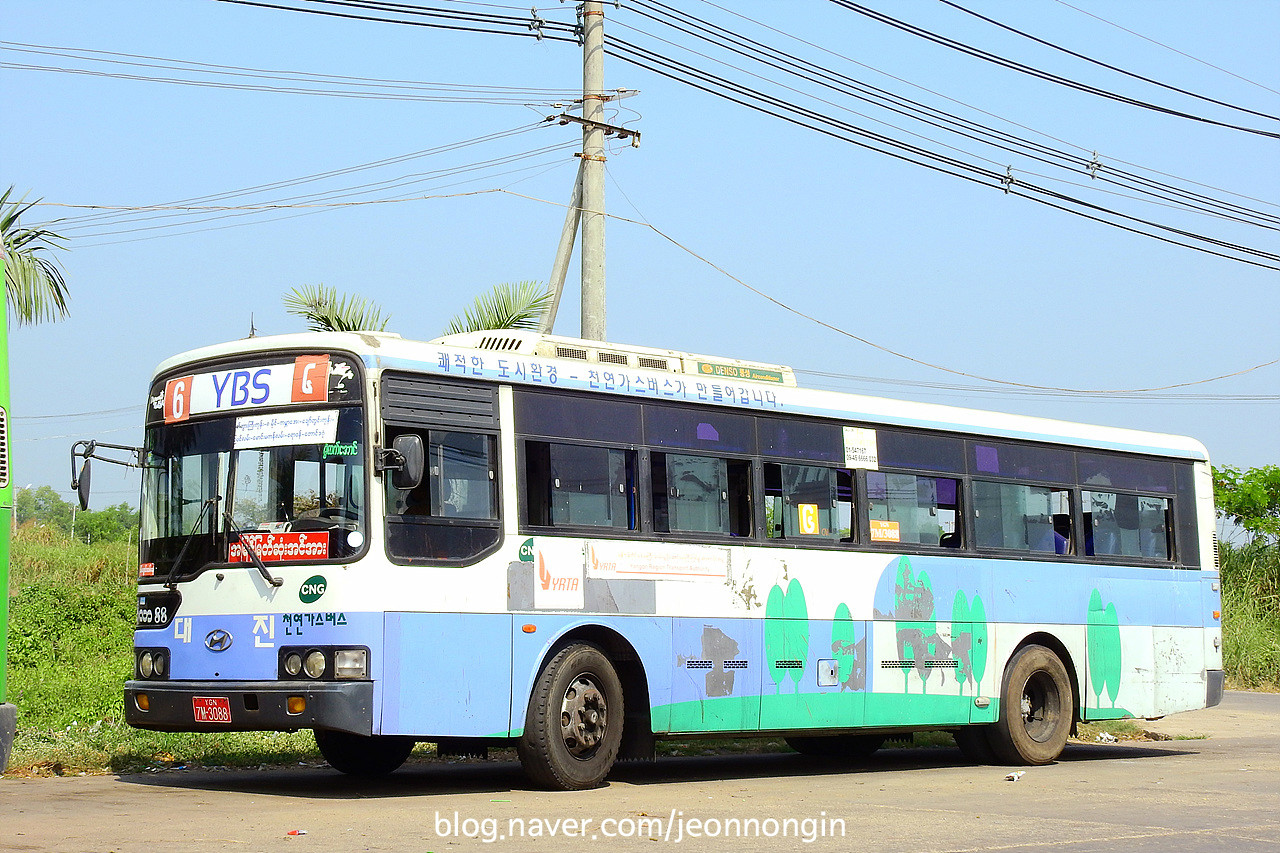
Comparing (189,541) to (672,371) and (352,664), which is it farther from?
(672,371)

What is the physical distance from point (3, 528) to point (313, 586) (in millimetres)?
3557

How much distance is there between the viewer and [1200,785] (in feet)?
42.9

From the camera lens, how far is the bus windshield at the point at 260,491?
10859 millimetres

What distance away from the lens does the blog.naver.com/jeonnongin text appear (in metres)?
9.19

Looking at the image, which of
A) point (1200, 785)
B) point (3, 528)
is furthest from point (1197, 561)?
point (3, 528)

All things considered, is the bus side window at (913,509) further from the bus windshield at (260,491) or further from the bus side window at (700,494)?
the bus windshield at (260,491)

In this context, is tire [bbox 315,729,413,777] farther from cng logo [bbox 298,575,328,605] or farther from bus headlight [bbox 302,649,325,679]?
cng logo [bbox 298,575,328,605]

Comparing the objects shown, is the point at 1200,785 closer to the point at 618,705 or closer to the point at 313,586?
the point at 618,705

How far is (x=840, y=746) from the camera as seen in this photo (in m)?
16.6

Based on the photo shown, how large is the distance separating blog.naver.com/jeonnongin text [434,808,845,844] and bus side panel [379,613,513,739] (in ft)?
3.15

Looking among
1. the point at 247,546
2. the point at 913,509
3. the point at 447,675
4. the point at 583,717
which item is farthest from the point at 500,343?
the point at 913,509

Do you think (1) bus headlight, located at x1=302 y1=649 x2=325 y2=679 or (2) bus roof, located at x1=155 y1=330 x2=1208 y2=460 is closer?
(1) bus headlight, located at x1=302 y1=649 x2=325 y2=679

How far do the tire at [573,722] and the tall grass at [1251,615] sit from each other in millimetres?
19648

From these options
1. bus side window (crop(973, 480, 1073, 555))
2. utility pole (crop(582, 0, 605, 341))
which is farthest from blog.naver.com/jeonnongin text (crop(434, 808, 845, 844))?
utility pole (crop(582, 0, 605, 341))
